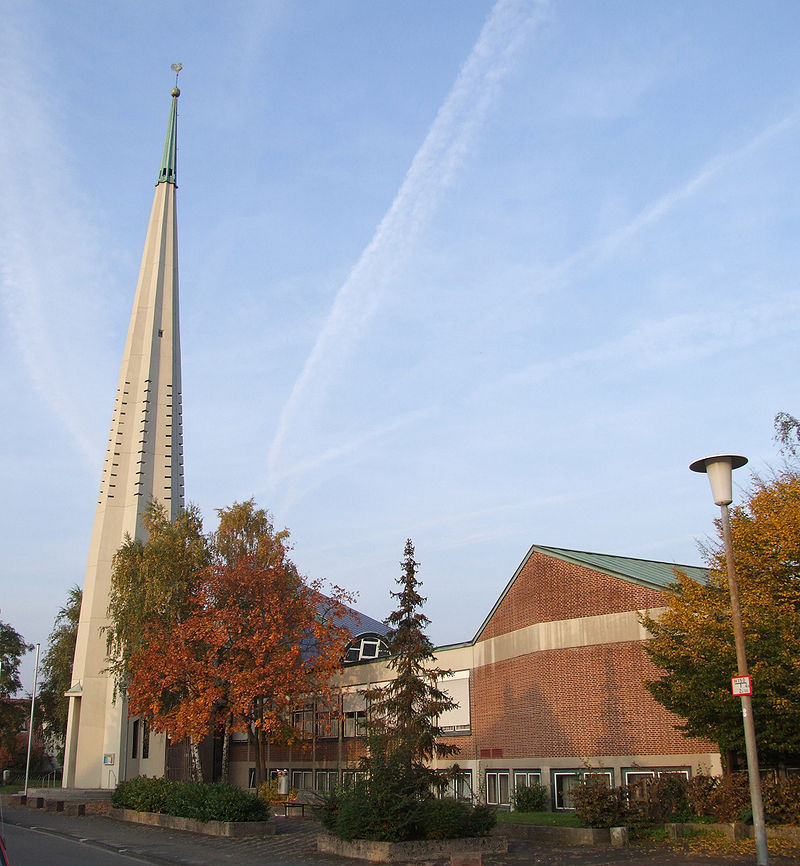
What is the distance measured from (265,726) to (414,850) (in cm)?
1780

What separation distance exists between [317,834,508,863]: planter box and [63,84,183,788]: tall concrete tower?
107 ft

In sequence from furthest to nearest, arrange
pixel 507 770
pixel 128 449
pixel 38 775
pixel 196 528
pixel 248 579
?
pixel 38 775
pixel 128 449
pixel 196 528
pixel 248 579
pixel 507 770

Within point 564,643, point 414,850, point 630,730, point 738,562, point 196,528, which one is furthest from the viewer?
point 196,528

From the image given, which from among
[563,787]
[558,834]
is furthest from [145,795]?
[558,834]

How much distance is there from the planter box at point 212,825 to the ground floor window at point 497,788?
Answer: 34.5 ft

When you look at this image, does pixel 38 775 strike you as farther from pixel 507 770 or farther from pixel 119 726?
pixel 507 770

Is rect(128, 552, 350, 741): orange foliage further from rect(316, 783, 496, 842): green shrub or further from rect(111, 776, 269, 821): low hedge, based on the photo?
rect(316, 783, 496, 842): green shrub

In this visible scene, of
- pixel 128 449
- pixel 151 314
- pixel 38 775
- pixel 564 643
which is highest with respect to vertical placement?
pixel 151 314

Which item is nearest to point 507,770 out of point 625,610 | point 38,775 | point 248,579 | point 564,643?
point 564,643

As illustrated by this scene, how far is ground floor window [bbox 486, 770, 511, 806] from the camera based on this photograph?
1337 inches

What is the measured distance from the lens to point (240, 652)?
36.9 metres

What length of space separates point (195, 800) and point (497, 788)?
1240 centimetres

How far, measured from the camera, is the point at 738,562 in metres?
22.1

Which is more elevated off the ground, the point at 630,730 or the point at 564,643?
the point at 564,643
